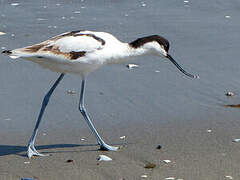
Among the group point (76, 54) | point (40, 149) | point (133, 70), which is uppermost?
point (76, 54)

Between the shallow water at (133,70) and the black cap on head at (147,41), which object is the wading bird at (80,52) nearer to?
the black cap on head at (147,41)

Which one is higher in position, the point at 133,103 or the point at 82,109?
the point at 82,109

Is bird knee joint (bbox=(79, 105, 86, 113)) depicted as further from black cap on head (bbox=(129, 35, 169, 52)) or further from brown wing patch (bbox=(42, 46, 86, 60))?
black cap on head (bbox=(129, 35, 169, 52))

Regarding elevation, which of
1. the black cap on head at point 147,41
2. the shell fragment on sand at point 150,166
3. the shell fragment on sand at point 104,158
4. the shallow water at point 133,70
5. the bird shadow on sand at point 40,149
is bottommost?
the bird shadow on sand at point 40,149

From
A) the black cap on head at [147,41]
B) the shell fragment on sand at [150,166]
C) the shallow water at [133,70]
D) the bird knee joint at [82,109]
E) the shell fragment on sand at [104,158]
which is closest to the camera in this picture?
the shell fragment on sand at [150,166]

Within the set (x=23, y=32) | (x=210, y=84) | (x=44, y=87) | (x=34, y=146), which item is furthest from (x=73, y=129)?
(x=23, y=32)

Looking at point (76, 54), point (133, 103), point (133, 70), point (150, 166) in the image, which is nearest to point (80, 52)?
point (76, 54)

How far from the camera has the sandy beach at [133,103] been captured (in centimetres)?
542

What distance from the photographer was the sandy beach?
5.42 metres

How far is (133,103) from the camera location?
6.80 m

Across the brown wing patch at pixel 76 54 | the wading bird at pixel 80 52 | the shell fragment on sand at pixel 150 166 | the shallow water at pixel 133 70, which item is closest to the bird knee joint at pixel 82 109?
the wading bird at pixel 80 52

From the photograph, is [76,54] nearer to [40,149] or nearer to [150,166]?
[40,149]

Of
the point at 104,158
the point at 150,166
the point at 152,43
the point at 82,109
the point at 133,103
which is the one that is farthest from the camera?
the point at 133,103

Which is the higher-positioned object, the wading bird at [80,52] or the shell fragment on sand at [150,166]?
the wading bird at [80,52]
